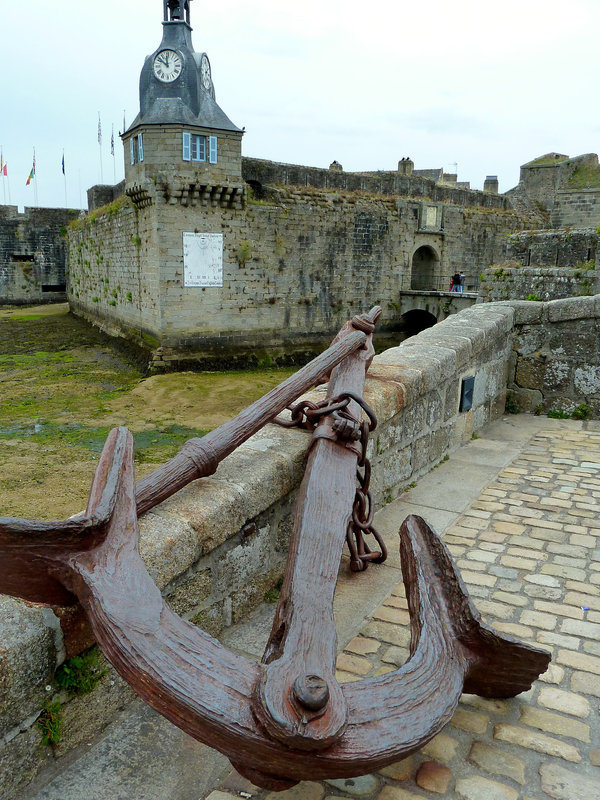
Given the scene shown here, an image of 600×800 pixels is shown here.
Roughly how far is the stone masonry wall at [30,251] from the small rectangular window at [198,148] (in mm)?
17491

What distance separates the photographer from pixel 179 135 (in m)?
16.4

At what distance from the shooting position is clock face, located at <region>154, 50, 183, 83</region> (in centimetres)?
1697

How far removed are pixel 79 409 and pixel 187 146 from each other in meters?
7.63

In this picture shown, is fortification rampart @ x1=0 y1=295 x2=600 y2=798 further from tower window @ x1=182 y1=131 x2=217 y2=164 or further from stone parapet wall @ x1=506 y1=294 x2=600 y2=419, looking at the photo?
tower window @ x1=182 y1=131 x2=217 y2=164

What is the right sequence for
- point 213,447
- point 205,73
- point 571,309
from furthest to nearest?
point 205,73 → point 571,309 → point 213,447

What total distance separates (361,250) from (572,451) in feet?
58.6

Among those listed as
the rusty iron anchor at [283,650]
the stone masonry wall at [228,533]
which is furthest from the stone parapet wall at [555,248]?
the rusty iron anchor at [283,650]

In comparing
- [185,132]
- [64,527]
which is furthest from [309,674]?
[185,132]

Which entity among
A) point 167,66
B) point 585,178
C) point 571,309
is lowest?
point 571,309

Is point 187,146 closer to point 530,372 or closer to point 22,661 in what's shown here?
point 530,372

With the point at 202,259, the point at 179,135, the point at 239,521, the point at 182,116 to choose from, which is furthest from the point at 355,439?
the point at 182,116

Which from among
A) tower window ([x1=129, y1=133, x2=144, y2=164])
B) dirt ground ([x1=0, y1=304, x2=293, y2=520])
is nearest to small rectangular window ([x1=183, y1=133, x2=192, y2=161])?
tower window ([x1=129, y1=133, x2=144, y2=164])

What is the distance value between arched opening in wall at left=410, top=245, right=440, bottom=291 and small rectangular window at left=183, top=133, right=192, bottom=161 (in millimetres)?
11569

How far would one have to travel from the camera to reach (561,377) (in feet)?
18.3
